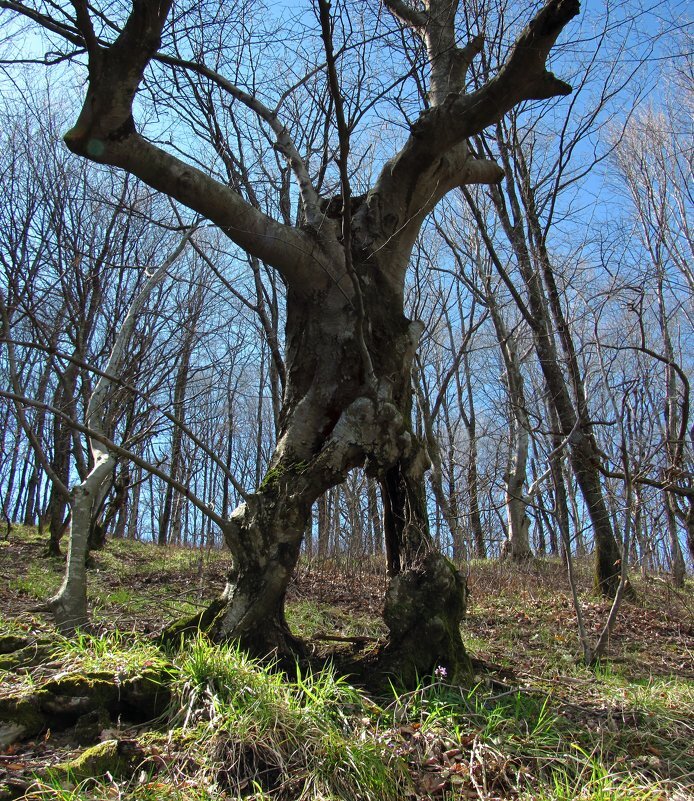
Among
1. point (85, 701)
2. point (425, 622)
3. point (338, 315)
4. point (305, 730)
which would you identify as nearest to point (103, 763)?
point (85, 701)

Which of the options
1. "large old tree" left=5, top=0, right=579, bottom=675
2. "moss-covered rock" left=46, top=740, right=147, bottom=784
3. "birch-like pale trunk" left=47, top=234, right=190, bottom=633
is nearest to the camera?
"moss-covered rock" left=46, top=740, right=147, bottom=784

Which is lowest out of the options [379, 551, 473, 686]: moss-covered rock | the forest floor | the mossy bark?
the forest floor

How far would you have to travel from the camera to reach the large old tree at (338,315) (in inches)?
110

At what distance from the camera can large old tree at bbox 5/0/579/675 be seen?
2803 millimetres

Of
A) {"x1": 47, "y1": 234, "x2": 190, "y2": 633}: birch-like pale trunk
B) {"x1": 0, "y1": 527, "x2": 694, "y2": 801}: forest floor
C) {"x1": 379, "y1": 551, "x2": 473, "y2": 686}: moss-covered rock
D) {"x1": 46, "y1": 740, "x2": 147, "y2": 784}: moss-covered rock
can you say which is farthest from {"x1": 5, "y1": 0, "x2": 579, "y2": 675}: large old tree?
{"x1": 47, "y1": 234, "x2": 190, "y2": 633}: birch-like pale trunk

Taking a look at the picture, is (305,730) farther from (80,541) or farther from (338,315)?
(338,315)

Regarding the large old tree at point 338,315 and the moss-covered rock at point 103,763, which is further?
the large old tree at point 338,315

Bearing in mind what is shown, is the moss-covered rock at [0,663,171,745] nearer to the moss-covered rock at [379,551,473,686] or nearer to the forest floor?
the forest floor

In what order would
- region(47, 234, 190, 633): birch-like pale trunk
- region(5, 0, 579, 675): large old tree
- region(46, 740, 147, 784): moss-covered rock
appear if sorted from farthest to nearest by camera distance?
region(47, 234, 190, 633): birch-like pale trunk < region(5, 0, 579, 675): large old tree < region(46, 740, 147, 784): moss-covered rock

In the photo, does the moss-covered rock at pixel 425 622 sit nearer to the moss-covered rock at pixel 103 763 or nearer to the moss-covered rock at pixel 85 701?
the moss-covered rock at pixel 85 701

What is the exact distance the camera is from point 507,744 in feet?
7.47

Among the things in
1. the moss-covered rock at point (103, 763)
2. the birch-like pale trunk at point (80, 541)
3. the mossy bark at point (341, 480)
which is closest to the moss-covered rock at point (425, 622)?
the mossy bark at point (341, 480)

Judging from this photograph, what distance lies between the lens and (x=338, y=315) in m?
3.62

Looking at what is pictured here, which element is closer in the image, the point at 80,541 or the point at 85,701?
the point at 85,701
